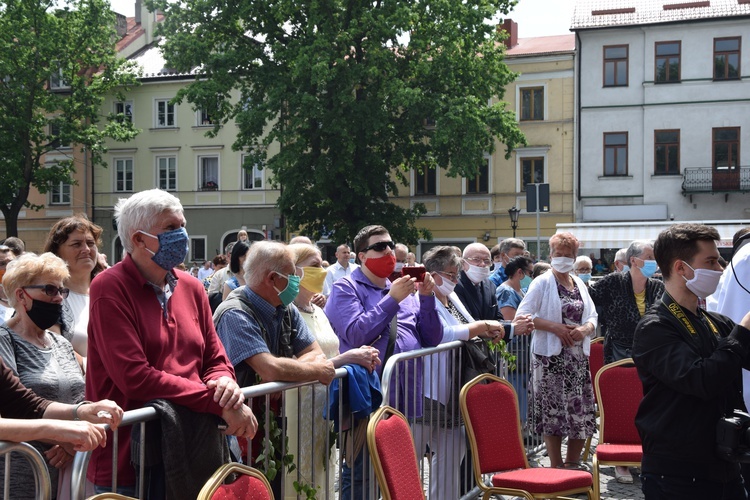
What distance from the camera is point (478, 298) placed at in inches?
307

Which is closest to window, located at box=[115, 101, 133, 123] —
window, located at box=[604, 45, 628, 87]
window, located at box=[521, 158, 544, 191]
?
window, located at box=[521, 158, 544, 191]

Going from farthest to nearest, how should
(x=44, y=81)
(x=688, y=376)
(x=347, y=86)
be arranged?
1. (x=44, y=81)
2. (x=347, y=86)
3. (x=688, y=376)

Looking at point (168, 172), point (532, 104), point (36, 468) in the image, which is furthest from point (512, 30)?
point (36, 468)

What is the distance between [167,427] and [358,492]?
2017 millimetres

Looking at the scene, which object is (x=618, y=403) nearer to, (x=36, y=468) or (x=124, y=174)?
(x=36, y=468)

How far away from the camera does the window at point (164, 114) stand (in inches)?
1700

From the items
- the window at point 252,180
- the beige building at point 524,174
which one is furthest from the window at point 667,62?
the window at point 252,180

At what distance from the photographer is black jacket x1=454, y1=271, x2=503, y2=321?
770 centimetres

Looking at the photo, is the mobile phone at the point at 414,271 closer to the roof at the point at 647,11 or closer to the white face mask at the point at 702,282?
the white face mask at the point at 702,282

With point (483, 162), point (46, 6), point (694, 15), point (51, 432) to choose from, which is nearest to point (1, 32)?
point (46, 6)

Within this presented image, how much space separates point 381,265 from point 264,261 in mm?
1429

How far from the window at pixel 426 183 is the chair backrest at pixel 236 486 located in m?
37.1

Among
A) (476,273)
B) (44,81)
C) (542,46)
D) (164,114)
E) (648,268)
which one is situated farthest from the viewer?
(164,114)

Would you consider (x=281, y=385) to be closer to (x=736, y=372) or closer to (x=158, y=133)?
(x=736, y=372)
